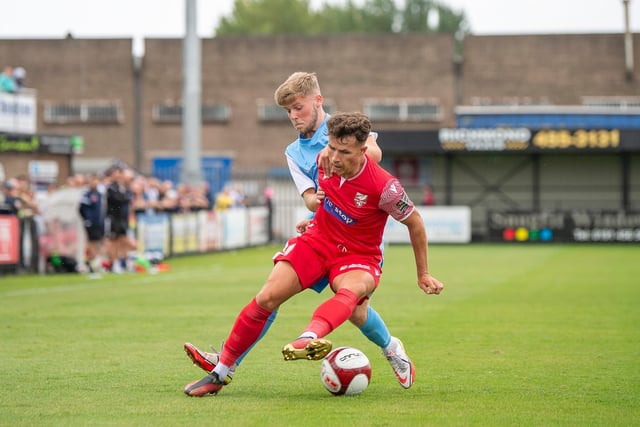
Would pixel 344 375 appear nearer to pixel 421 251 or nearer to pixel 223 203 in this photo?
pixel 421 251

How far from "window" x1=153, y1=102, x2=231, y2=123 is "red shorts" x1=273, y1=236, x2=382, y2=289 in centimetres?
4496

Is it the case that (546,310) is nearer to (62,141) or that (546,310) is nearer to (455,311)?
(455,311)

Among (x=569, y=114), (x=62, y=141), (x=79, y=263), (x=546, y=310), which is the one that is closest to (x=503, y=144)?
(x=569, y=114)

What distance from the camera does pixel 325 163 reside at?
299 inches

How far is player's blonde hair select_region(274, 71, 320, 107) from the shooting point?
7.92 metres

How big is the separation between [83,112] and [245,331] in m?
46.7

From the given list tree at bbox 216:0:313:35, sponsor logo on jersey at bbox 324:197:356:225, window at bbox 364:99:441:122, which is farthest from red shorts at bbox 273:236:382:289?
tree at bbox 216:0:313:35

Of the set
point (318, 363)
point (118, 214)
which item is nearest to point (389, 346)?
point (318, 363)

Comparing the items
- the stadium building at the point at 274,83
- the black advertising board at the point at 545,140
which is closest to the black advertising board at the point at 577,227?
the black advertising board at the point at 545,140

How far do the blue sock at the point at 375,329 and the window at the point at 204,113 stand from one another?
44642 millimetres

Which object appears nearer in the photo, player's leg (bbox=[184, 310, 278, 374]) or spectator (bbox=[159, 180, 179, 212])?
player's leg (bbox=[184, 310, 278, 374])

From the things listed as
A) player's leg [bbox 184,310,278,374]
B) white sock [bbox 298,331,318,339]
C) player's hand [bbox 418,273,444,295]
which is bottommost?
player's leg [bbox 184,310,278,374]

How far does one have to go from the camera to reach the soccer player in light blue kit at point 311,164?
7926mm

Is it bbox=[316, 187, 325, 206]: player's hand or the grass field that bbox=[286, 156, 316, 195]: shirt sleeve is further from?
the grass field
